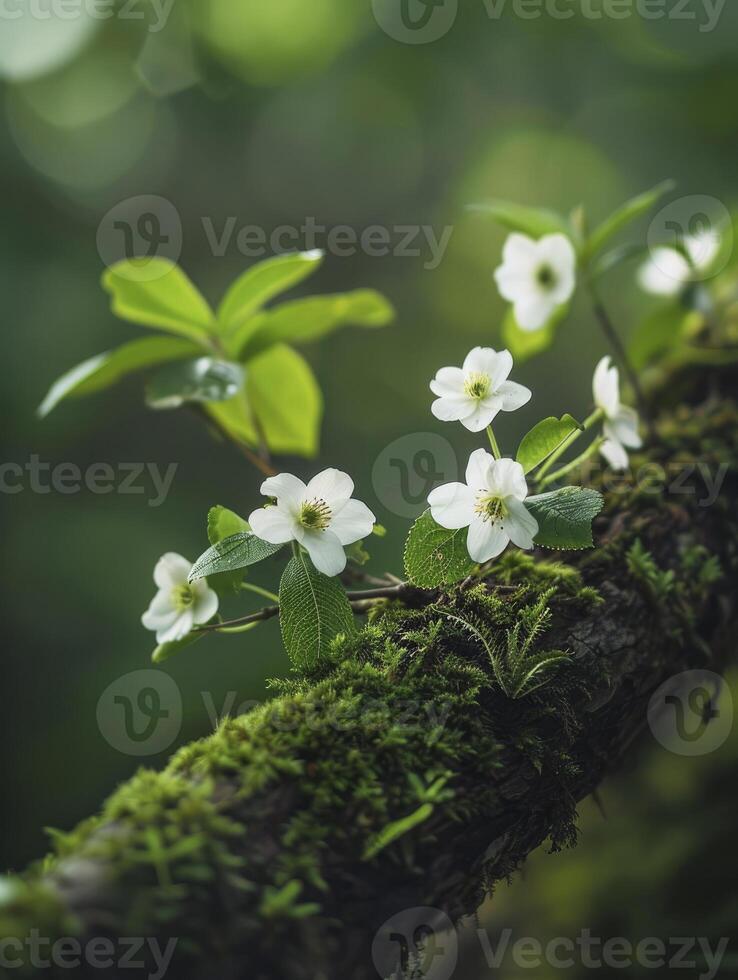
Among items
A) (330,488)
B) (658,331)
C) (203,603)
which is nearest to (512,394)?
(330,488)

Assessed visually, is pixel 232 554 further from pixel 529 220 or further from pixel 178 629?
pixel 529 220

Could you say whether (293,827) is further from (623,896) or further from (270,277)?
(623,896)

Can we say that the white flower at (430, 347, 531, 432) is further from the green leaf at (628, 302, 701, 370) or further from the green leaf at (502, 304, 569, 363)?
the green leaf at (628, 302, 701, 370)

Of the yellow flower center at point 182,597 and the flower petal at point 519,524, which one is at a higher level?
the yellow flower center at point 182,597

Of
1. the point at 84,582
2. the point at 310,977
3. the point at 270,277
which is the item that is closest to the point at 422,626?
the point at 310,977

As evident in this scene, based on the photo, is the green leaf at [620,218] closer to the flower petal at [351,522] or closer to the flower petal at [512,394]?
the flower petal at [512,394]

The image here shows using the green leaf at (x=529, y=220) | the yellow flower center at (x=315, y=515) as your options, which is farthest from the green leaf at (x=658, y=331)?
the yellow flower center at (x=315, y=515)

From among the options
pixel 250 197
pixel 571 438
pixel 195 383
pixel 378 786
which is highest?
pixel 250 197
